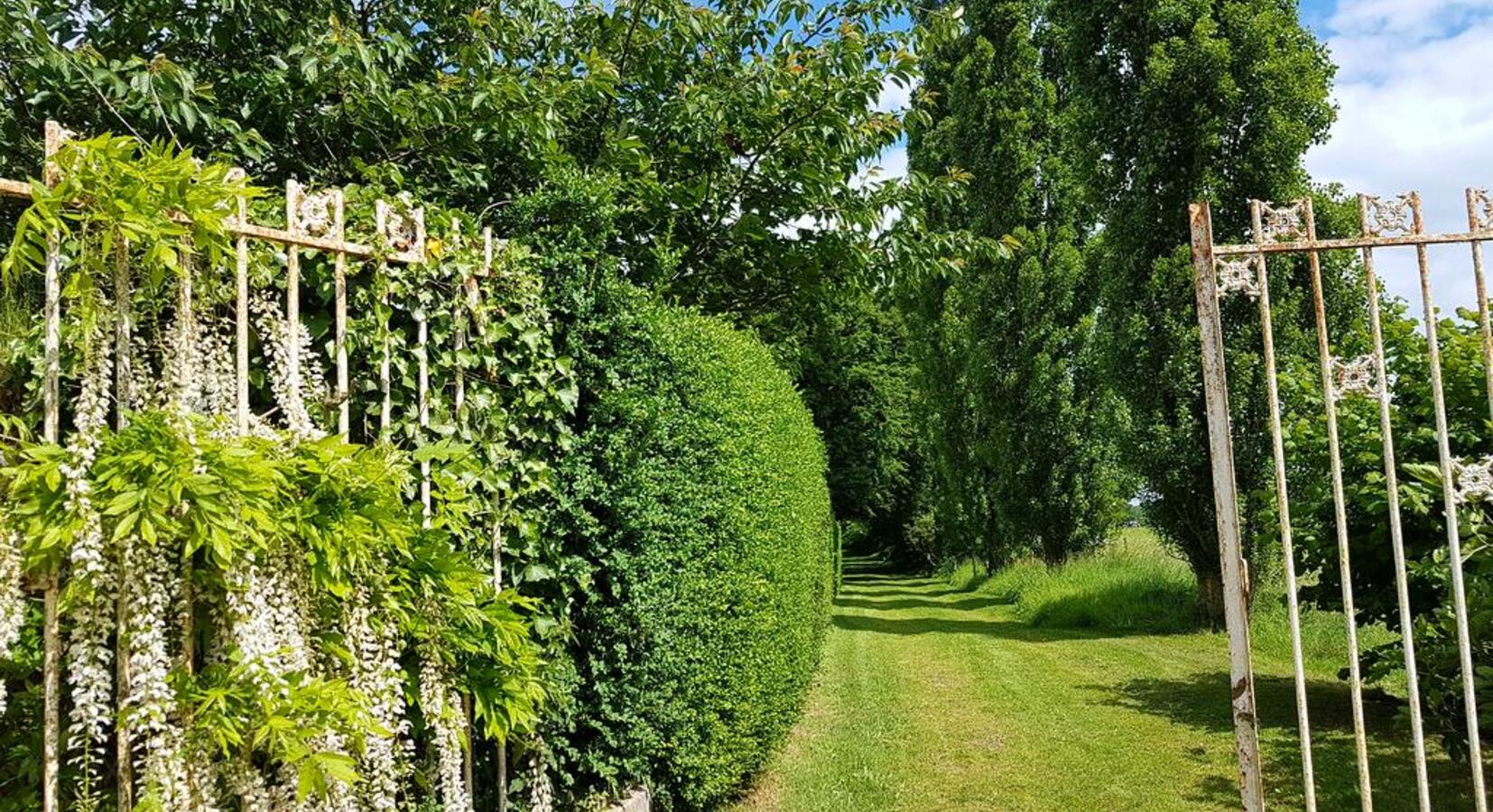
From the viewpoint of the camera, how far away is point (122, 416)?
8.39 ft

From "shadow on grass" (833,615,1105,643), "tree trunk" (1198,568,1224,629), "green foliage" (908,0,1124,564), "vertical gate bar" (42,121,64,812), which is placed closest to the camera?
"vertical gate bar" (42,121,64,812)

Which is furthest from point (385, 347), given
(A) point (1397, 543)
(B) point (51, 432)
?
(A) point (1397, 543)

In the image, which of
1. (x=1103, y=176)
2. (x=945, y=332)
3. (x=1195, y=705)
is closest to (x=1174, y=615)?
(x=1195, y=705)

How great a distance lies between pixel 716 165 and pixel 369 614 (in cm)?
455

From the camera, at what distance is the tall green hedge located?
3936 mm

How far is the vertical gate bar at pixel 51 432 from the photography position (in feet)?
8.01

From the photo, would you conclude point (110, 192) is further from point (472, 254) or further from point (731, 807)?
point (731, 807)

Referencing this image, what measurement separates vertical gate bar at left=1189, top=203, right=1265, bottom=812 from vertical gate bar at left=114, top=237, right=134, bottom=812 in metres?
3.20

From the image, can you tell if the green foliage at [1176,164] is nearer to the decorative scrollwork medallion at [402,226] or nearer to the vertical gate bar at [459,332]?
the vertical gate bar at [459,332]

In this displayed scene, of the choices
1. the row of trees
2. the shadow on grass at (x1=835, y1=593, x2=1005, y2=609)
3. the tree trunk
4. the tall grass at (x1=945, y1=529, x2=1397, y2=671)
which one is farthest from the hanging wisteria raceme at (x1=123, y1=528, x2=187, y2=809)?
the shadow on grass at (x1=835, y1=593, x2=1005, y2=609)

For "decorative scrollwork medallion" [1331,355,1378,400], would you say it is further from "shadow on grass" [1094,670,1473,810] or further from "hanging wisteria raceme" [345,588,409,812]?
"hanging wisteria raceme" [345,588,409,812]

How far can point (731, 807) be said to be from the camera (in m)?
5.23

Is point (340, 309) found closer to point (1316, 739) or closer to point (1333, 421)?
point (1333, 421)

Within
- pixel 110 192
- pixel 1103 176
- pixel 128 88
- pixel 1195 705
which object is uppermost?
pixel 1103 176
